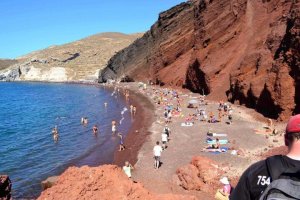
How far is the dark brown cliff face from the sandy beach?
9.44 feet

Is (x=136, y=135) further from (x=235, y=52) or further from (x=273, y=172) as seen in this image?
(x=273, y=172)

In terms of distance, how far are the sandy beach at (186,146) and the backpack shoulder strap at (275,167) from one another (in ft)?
51.3

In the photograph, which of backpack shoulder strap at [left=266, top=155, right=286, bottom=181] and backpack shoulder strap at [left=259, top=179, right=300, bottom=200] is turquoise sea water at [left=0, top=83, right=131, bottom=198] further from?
backpack shoulder strap at [left=259, top=179, right=300, bottom=200]

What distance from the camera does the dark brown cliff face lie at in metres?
35.9

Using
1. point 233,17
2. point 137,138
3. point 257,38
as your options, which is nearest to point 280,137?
point 137,138

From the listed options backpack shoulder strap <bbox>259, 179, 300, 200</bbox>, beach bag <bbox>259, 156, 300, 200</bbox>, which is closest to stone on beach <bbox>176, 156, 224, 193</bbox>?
beach bag <bbox>259, 156, 300, 200</bbox>

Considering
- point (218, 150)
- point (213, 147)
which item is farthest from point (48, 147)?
point (218, 150)

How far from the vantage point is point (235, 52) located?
5575cm

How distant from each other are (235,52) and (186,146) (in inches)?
1133

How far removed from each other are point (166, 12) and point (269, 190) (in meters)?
94.6

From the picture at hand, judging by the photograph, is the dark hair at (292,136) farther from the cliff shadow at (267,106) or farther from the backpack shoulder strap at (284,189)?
the cliff shadow at (267,106)

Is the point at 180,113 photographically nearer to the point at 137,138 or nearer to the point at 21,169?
the point at 137,138

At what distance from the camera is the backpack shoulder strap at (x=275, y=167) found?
3.46 metres

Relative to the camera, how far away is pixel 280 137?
30.5m
